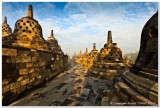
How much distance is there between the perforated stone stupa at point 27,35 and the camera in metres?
6.71

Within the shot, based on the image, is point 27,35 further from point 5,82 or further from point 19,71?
point 5,82

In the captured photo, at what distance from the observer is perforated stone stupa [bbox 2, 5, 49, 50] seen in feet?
22.0

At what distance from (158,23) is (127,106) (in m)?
2.09

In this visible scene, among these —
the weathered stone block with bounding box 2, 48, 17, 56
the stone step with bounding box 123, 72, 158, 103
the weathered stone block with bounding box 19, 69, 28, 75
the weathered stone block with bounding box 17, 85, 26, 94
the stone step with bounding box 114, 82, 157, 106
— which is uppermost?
the weathered stone block with bounding box 2, 48, 17, 56

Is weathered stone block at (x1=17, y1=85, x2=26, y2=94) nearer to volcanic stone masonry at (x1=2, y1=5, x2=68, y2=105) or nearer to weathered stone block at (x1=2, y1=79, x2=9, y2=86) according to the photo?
volcanic stone masonry at (x1=2, y1=5, x2=68, y2=105)

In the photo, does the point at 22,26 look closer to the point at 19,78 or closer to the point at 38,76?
the point at 38,76

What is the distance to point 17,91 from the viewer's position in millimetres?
3742

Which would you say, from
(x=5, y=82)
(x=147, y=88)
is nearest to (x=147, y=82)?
(x=147, y=88)

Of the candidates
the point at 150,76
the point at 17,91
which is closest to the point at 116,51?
the point at 150,76

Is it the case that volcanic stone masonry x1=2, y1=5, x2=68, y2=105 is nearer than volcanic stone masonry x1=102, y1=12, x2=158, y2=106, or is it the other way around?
volcanic stone masonry x1=102, y1=12, x2=158, y2=106

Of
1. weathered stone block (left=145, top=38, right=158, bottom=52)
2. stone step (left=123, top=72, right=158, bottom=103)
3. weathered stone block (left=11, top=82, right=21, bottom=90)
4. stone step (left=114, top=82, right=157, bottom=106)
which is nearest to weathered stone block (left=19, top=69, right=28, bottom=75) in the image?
weathered stone block (left=11, top=82, right=21, bottom=90)

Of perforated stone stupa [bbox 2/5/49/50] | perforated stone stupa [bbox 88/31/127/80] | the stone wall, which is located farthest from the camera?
perforated stone stupa [bbox 88/31/127/80]

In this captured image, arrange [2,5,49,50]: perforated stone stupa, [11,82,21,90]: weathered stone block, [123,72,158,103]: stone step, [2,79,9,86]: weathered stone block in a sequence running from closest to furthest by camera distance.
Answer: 1. [123,72,158,103]: stone step
2. [2,79,9,86]: weathered stone block
3. [11,82,21,90]: weathered stone block
4. [2,5,49,50]: perforated stone stupa

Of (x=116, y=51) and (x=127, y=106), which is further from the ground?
(x=116, y=51)
